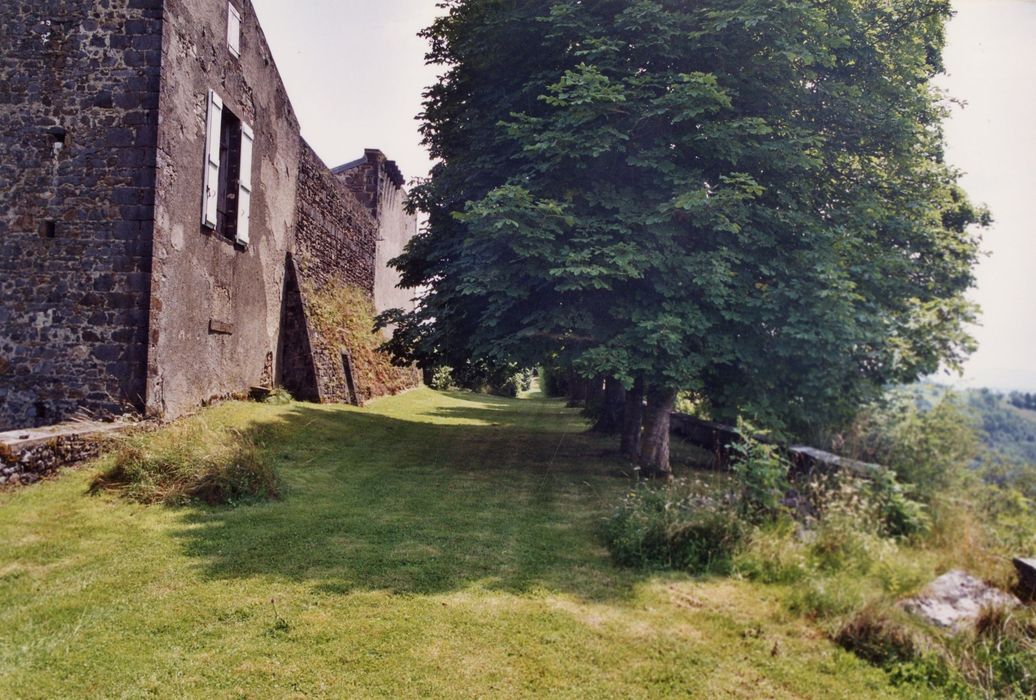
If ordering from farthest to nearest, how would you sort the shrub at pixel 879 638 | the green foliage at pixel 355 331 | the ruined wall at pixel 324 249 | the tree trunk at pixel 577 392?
the tree trunk at pixel 577 392
the green foliage at pixel 355 331
the ruined wall at pixel 324 249
the shrub at pixel 879 638

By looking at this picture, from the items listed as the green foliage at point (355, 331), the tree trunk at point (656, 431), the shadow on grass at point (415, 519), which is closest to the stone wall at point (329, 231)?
the green foliage at point (355, 331)

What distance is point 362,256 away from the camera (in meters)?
21.8

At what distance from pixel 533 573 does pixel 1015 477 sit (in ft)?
16.3

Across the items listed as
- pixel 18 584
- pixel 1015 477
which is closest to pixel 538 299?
pixel 1015 477

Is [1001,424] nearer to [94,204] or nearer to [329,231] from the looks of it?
[94,204]

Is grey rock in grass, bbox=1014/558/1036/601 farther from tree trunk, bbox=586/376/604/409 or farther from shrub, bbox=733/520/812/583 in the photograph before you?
tree trunk, bbox=586/376/604/409

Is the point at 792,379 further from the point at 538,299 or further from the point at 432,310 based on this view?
the point at 432,310

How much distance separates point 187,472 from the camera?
6.97 metres

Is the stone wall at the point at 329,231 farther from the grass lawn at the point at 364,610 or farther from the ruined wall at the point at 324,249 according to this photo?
the grass lawn at the point at 364,610

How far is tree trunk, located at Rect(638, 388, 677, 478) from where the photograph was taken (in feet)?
33.0

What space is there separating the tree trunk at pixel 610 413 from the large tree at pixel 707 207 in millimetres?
3948

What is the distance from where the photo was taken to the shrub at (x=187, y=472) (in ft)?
22.2

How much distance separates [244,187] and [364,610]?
930cm

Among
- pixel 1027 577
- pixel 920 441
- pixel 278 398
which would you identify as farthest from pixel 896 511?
pixel 278 398
